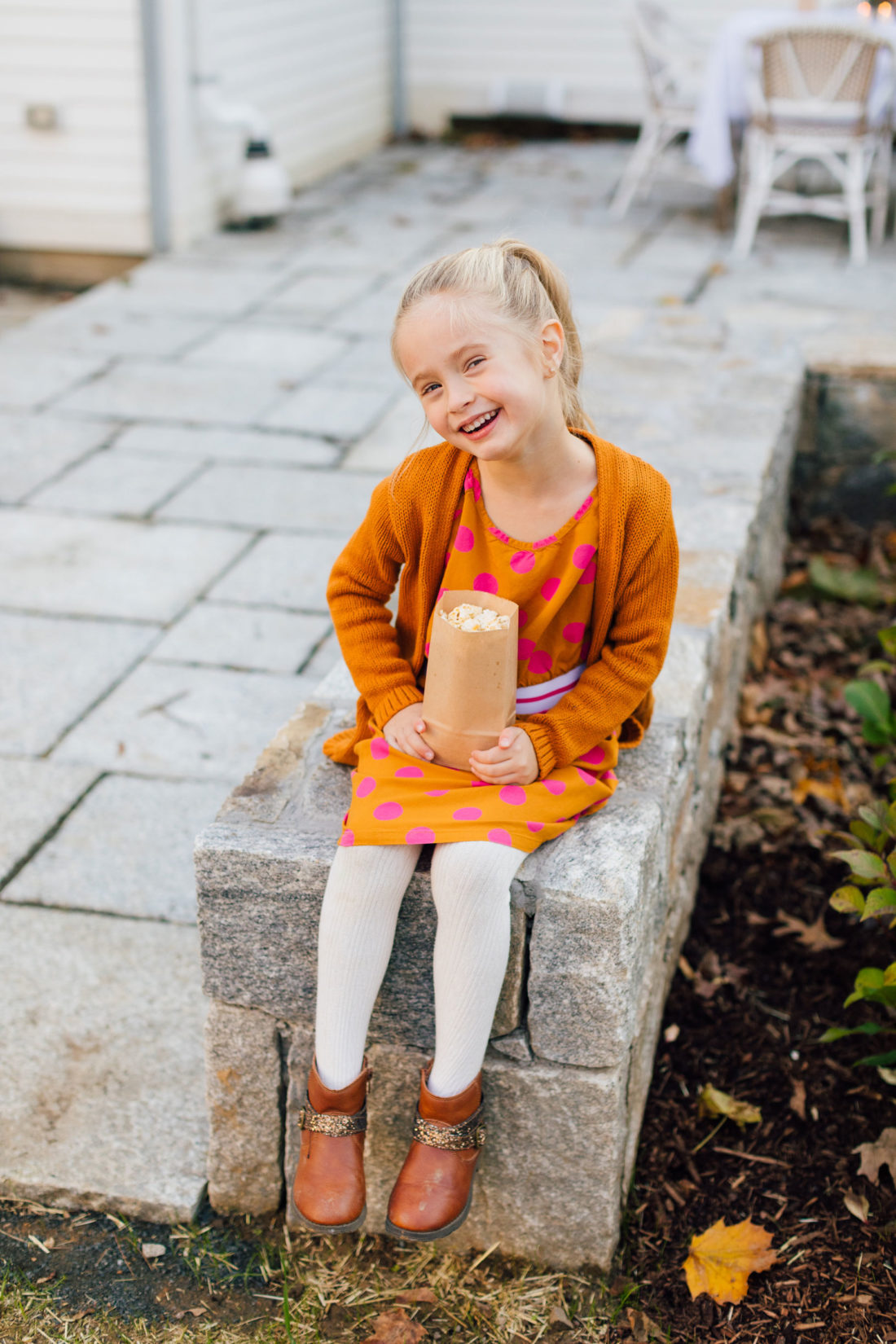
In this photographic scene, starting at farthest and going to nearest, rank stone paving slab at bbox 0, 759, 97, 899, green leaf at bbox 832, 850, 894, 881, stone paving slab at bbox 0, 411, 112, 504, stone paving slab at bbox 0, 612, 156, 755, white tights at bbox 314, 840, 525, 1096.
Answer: stone paving slab at bbox 0, 411, 112, 504 → stone paving slab at bbox 0, 612, 156, 755 → stone paving slab at bbox 0, 759, 97, 899 → green leaf at bbox 832, 850, 894, 881 → white tights at bbox 314, 840, 525, 1096

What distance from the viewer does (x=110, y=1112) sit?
2.01 metres

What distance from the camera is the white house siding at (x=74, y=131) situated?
20.4ft

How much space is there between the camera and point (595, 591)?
5.82ft

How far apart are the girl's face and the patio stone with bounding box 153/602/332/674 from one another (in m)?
1.58

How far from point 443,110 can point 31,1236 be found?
31.2ft

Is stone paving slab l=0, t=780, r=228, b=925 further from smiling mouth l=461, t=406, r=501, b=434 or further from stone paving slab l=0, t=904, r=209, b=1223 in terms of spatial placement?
smiling mouth l=461, t=406, r=501, b=434

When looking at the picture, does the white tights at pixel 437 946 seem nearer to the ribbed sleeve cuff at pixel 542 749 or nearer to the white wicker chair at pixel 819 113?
the ribbed sleeve cuff at pixel 542 749

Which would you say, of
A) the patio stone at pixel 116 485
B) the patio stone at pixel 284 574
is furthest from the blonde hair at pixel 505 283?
the patio stone at pixel 116 485

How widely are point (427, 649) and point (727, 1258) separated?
0.95 m

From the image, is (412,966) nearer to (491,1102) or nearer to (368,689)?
(491,1102)

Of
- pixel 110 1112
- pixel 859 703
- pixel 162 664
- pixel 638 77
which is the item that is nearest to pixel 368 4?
pixel 638 77

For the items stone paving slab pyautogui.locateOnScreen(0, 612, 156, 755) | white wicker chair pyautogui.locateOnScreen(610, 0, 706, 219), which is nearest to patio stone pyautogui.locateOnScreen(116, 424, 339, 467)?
stone paving slab pyautogui.locateOnScreen(0, 612, 156, 755)

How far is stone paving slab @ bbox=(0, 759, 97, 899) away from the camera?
2561 millimetres

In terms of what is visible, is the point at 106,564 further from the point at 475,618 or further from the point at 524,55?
the point at 524,55
